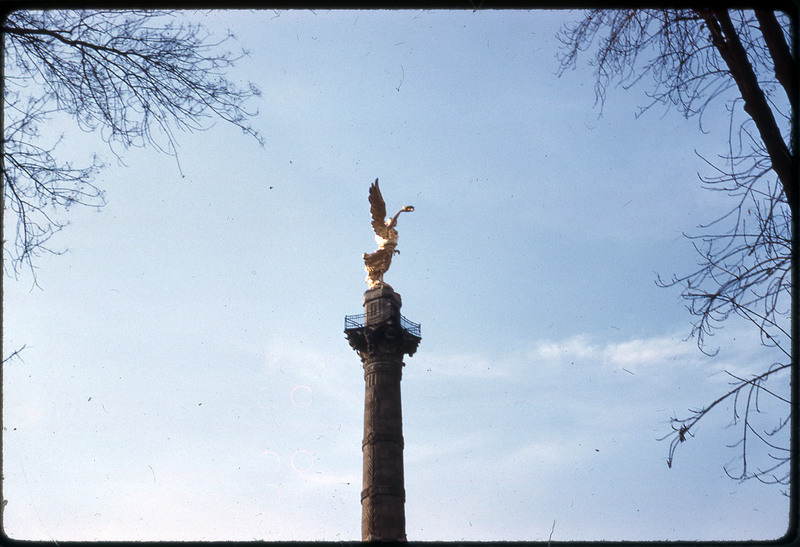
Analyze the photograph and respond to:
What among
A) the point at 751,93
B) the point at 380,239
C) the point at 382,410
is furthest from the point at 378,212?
the point at 751,93

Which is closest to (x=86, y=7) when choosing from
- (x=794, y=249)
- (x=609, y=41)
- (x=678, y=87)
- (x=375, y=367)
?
(x=609, y=41)

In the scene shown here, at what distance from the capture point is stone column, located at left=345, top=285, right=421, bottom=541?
24.7m

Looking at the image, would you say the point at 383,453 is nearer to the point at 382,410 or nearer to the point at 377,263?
the point at 382,410

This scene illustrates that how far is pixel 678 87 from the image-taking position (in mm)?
5605

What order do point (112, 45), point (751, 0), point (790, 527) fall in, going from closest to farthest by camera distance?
point (790, 527) → point (751, 0) → point (112, 45)

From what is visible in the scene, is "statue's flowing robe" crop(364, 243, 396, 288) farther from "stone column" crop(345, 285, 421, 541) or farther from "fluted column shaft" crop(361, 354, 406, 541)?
"fluted column shaft" crop(361, 354, 406, 541)

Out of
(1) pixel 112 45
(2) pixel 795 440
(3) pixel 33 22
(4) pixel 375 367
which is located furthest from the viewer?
(4) pixel 375 367

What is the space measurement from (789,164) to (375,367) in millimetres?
22795

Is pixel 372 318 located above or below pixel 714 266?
above

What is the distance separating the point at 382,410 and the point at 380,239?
7624 millimetres

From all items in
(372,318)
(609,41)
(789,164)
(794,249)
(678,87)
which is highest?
(372,318)

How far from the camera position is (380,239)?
1200 inches

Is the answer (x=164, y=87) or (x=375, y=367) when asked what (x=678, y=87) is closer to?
(x=164, y=87)

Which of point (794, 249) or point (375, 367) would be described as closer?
point (794, 249)
